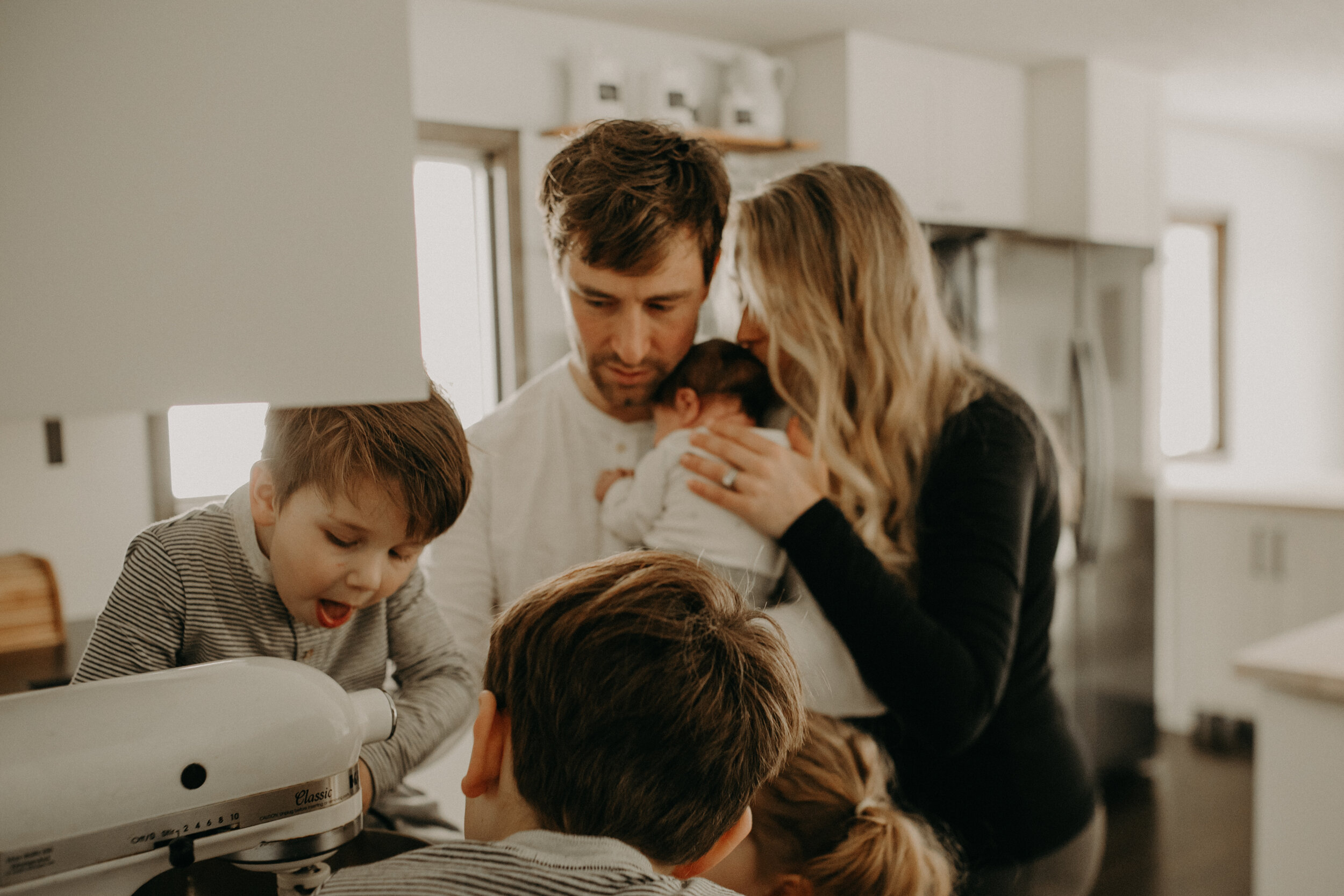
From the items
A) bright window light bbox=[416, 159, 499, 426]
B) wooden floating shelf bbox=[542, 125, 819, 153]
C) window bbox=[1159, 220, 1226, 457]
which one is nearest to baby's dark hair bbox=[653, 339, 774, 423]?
bright window light bbox=[416, 159, 499, 426]

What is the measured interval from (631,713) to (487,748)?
4.5 inches

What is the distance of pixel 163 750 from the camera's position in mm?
560

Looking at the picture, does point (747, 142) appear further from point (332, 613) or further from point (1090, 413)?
point (332, 613)

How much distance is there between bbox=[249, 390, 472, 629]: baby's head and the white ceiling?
258 centimetres

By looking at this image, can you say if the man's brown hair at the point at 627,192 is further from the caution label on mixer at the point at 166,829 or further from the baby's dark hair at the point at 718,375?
the caution label on mixer at the point at 166,829

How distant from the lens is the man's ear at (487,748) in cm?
74

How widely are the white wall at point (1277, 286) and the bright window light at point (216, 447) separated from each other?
16.4 ft

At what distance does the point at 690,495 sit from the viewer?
1121 millimetres

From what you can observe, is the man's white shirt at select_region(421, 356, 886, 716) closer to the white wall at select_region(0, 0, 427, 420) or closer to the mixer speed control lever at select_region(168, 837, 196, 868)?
the mixer speed control lever at select_region(168, 837, 196, 868)

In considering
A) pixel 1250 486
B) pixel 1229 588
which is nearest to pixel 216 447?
pixel 1229 588

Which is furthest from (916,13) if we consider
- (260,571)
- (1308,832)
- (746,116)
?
(260,571)

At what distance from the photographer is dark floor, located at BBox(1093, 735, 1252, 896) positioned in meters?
3.10

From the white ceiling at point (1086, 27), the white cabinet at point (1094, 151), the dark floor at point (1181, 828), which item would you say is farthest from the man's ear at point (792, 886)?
the white cabinet at point (1094, 151)

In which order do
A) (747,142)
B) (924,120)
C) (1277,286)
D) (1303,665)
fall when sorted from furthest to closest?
(1277,286)
(924,120)
(747,142)
(1303,665)
